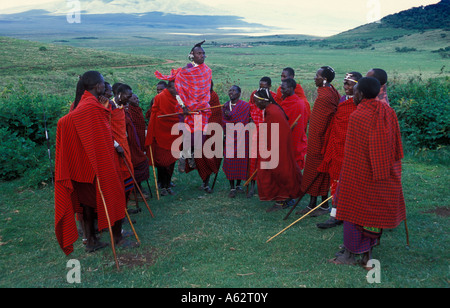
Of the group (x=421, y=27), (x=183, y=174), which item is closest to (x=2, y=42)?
(x=183, y=174)

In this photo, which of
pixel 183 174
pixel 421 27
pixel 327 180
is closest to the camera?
pixel 327 180

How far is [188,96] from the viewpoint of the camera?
316 inches

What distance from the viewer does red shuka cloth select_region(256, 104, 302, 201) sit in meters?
6.80

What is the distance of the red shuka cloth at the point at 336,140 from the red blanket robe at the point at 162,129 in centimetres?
317

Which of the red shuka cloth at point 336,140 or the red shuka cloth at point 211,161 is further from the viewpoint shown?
the red shuka cloth at point 211,161

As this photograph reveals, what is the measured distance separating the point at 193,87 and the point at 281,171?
2.54 m

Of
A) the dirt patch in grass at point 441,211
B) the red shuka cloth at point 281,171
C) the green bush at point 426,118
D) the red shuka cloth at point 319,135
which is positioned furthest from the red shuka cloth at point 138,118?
the green bush at point 426,118

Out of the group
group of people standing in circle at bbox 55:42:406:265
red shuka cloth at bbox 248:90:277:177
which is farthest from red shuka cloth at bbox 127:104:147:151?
red shuka cloth at bbox 248:90:277:177

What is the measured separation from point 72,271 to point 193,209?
9.03 ft

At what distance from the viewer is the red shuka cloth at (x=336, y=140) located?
5.84 meters

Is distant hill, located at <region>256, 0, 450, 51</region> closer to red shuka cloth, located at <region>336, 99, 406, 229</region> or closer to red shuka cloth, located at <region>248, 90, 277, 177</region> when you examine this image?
red shuka cloth, located at <region>248, 90, 277, 177</region>

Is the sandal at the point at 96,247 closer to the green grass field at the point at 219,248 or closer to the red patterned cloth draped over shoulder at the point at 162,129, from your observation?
the green grass field at the point at 219,248

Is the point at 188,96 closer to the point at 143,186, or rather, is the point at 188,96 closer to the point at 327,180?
the point at 143,186

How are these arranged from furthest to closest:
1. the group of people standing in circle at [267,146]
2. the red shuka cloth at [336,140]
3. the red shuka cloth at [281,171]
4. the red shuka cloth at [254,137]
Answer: the red shuka cloth at [254,137] < the red shuka cloth at [281,171] < the red shuka cloth at [336,140] < the group of people standing in circle at [267,146]
